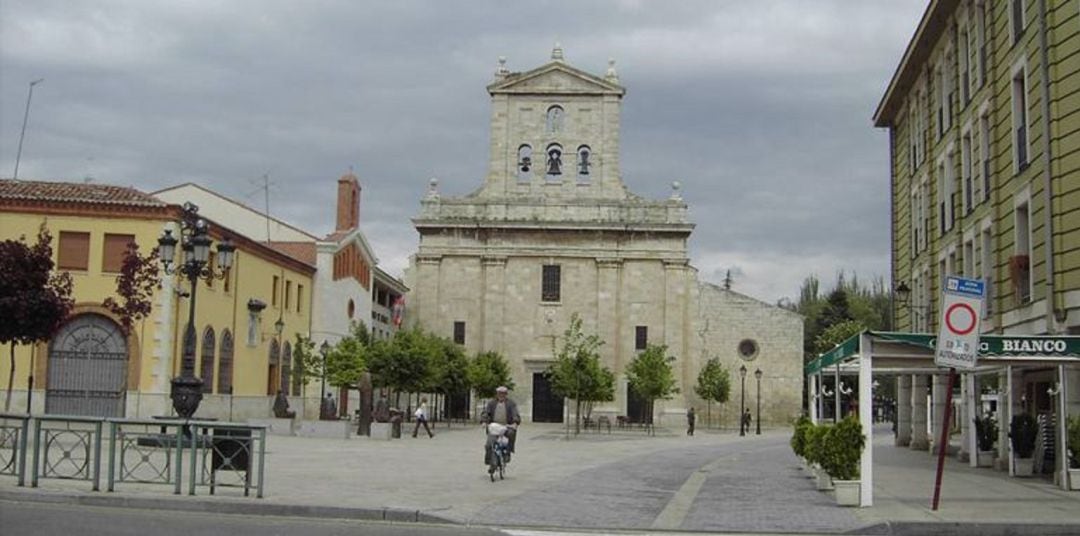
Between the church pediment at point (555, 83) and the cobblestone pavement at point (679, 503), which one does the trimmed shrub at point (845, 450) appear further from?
the church pediment at point (555, 83)

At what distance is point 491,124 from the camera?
215 ft

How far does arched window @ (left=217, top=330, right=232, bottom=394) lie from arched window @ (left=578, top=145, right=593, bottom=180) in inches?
1037

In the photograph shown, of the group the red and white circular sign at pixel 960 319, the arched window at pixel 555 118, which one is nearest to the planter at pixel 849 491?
the red and white circular sign at pixel 960 319

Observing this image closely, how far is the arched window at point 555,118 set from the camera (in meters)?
65.6

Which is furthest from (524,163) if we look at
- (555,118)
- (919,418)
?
(919,418)

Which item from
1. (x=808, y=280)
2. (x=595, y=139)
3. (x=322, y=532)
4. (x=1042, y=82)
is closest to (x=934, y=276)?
(x=1042, y=82)

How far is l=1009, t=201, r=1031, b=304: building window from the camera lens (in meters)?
22.8

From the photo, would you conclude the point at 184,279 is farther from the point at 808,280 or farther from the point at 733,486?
the point at 808,280

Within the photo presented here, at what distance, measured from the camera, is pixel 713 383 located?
63031 mm

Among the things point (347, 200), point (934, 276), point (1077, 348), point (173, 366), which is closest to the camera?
point (1077, 348)

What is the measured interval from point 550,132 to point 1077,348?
49.7m

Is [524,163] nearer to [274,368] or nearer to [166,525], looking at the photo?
[274,368]

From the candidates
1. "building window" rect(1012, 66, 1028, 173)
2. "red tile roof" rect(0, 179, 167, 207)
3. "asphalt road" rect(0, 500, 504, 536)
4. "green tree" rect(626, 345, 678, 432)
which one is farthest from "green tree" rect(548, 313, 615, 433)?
"asphalt road" rect(0, 500, 504, 536)

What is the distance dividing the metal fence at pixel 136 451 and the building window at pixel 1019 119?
51.7 feet
